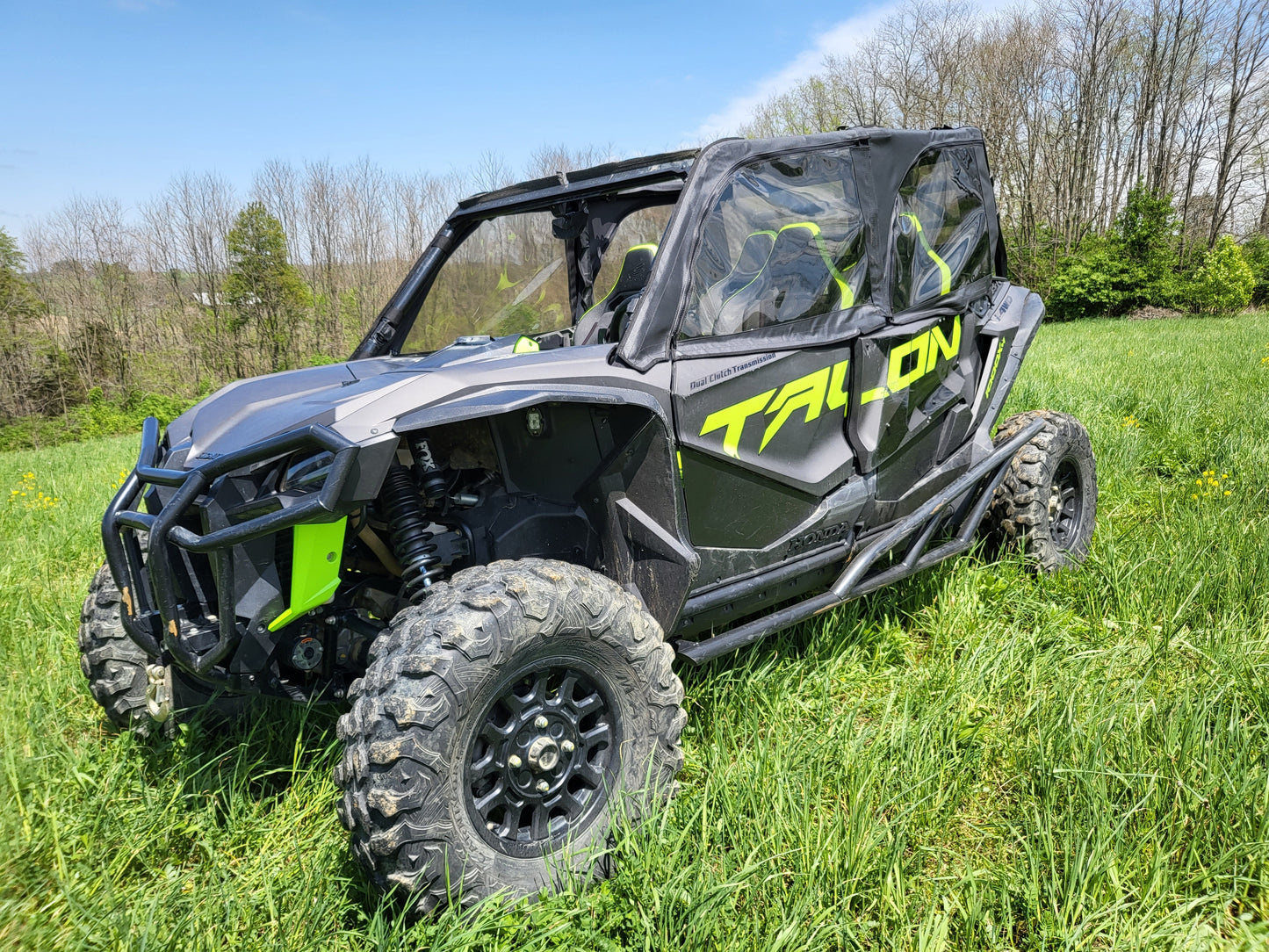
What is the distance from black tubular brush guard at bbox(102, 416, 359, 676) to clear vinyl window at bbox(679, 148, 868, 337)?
1.16 meters

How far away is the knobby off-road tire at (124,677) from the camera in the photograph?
2832 millimetres

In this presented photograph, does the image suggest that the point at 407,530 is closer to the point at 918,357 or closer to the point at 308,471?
the point at 308,471

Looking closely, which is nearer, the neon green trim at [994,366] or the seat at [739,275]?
the seat at [739,275]

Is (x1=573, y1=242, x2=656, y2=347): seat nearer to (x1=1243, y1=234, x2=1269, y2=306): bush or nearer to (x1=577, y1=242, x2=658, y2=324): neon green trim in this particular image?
(x1=577, y1=242, x2=658, y2=324): neon green trim

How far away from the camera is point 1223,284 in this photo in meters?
21.4

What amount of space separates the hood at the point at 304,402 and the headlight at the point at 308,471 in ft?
0.35

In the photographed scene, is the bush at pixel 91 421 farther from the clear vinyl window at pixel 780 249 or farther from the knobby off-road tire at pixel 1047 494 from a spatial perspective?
the clear vinyl window at pixel 780 249

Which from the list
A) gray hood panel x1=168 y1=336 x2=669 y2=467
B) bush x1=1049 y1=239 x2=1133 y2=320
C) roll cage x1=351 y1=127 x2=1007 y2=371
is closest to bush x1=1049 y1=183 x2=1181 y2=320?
bush x1=1049 y1=239 x2=1133 y2=320

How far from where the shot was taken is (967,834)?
2457 millimetres

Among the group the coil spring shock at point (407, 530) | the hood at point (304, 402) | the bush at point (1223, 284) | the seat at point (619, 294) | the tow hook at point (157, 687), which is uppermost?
the seat at point (619, 294)

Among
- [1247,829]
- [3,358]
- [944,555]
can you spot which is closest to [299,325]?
[3,358]

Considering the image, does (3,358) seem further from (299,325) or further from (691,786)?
(691,786)

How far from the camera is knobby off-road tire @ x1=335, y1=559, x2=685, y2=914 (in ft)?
6.50

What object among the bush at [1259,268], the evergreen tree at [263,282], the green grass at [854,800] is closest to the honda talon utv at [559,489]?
the green grass at [854,800]
